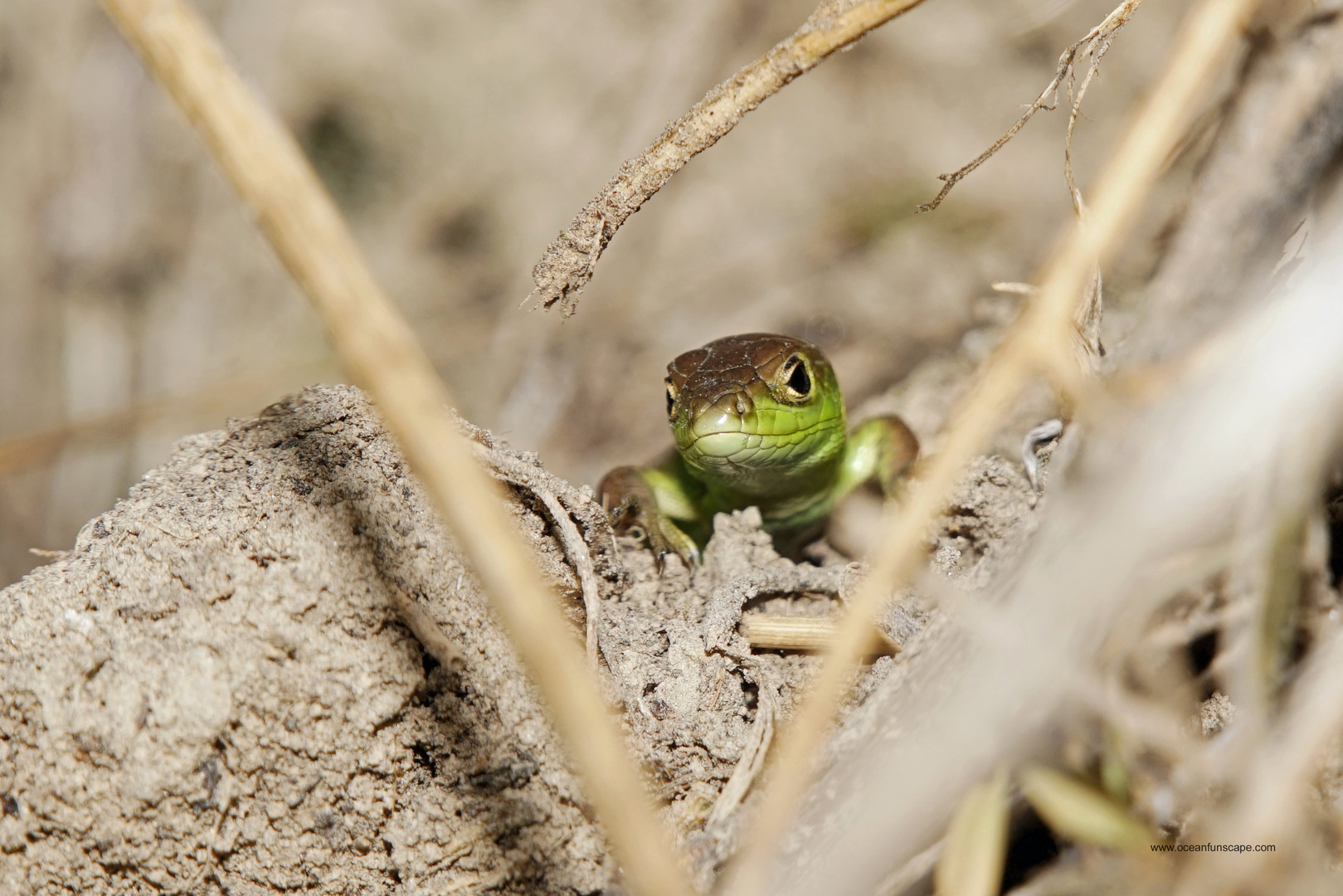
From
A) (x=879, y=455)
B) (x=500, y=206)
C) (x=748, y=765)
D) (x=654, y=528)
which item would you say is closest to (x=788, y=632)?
(x=748, y=765)

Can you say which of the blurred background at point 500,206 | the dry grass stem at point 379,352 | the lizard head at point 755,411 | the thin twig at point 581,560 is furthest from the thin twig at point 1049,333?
the blurred background at point 500,206

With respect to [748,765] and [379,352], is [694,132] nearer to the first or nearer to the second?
[379,352]

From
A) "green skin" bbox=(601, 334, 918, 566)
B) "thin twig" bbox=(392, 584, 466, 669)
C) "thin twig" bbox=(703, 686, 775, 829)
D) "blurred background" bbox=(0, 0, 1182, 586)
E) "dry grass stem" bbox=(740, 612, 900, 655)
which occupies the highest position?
"blurred background" bbox=(0, 0, 1182, 586)

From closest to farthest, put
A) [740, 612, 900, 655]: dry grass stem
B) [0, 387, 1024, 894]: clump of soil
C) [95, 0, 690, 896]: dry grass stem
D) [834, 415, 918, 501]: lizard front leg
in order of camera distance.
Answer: [95, 0, 690, 896]: dry grass stem, [0, 387, 1024, 894]: clump of soil, [740, 612, 900, 655]: dry grass stem, [834, 415, 918, 501]: lizard front leg

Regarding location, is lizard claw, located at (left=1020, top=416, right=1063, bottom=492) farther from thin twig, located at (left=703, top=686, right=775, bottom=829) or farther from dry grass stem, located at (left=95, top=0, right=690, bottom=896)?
dry grass stem, located at (left=95, top=0, right=690, bottom=896)

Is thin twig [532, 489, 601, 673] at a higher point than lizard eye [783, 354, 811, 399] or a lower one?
lower

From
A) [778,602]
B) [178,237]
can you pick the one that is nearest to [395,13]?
[178,237]

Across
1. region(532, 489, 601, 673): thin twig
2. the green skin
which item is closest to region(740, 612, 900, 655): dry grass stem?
region(532, 489, 601, 673): thin twig

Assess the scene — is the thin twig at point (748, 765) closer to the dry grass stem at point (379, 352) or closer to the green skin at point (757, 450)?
the dry grass stem at point (379, 352)
